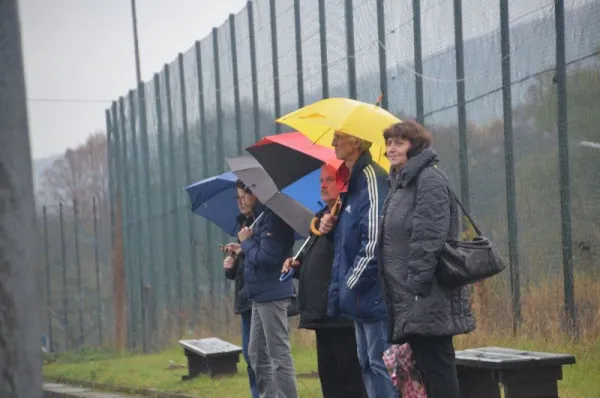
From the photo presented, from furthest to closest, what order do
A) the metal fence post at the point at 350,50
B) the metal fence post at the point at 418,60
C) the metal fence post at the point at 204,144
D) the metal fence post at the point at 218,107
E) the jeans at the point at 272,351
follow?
the metal fence post at the point at 204,144 < the metal fence post at the point at 218,107 < the metal fence post at the point at 350,50 < the metal fence post at the point at 418,60 < the jeans at the point at 272,351

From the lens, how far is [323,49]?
16328 millimetres

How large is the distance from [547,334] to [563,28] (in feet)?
7.95

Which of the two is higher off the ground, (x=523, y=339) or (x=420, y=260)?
(x=420, y=260)

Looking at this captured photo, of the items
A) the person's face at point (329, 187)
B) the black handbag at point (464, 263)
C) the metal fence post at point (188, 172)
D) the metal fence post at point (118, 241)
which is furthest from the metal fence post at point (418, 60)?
the metal fence post at point (118, 241)

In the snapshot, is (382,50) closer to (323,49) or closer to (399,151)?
(323,49)

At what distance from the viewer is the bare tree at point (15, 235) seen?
10.6 ft

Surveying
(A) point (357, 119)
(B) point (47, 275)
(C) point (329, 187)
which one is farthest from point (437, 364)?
(B) point (47, 275)

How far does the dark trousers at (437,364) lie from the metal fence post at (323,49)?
9105mm

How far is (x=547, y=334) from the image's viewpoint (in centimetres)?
1126

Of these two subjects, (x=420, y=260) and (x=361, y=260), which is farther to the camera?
(x=361, y=260)

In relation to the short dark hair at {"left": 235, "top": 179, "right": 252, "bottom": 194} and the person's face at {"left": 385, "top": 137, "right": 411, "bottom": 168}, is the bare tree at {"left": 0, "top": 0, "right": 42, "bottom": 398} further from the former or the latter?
the short dark hair at {"left": 235, "top": 179, "right": 252, "bottom": 194}

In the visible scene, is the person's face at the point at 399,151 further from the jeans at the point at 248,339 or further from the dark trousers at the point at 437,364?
the jeans at the point at 248,339

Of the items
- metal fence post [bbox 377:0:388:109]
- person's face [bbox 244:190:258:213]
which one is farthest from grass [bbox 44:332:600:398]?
metal fence post [bbox 377:0:388:109]

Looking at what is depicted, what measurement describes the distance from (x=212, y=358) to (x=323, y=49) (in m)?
4.08
